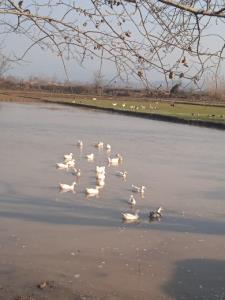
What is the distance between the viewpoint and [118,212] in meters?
10.2

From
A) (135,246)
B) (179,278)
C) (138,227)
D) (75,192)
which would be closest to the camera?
(179,278)

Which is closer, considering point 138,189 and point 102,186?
point 138,189

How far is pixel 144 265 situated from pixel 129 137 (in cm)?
1846

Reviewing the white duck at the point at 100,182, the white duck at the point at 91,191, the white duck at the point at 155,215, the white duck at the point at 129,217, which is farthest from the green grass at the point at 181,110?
the white duck at the point at 129,217

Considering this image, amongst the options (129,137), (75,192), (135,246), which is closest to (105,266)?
(135,246)

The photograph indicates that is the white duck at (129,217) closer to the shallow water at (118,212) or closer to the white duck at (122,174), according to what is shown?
the shallow water at (118,212)

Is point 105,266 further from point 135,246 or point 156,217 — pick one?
point 156,217

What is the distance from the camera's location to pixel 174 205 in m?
11.1

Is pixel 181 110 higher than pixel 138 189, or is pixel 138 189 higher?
pixel 138 189

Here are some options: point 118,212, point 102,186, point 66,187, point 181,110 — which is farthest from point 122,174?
point 181,110

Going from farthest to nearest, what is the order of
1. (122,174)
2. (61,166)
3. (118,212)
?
(61,166) < (122,174) < (118,212)

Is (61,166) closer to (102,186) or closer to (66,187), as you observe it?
(102,186)

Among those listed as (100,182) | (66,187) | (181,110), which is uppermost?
(66,187)

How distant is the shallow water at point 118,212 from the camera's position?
7.34 metres
